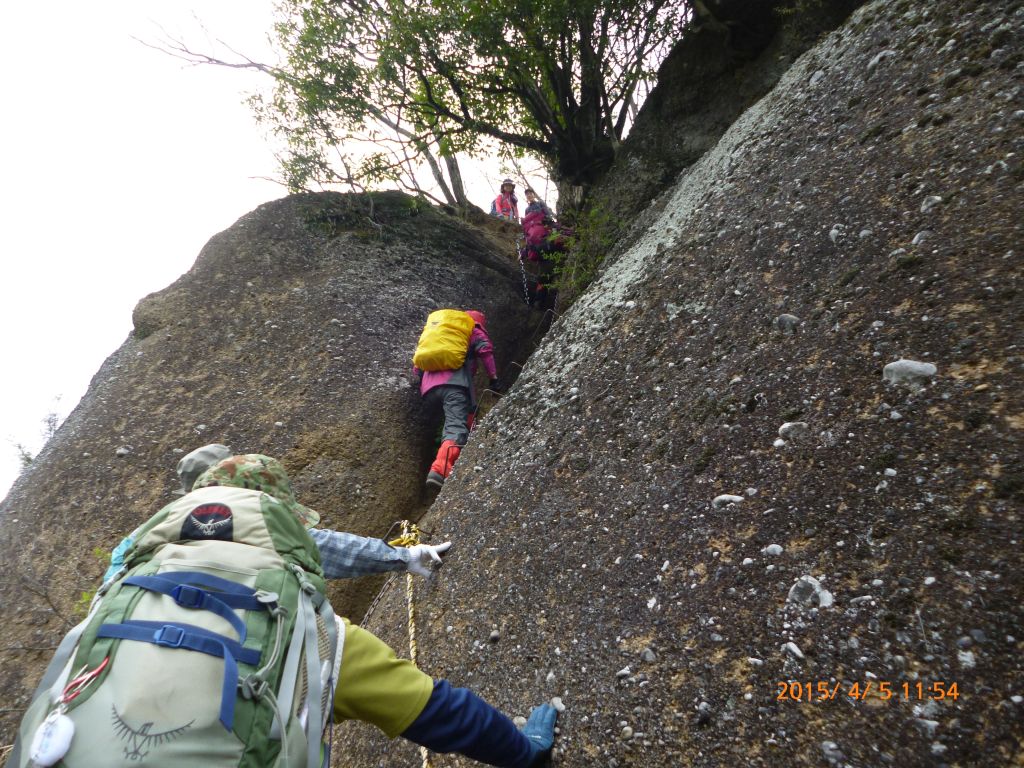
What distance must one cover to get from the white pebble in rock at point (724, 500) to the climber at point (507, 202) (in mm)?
13712

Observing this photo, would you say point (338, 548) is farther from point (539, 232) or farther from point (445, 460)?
point (539, 232)

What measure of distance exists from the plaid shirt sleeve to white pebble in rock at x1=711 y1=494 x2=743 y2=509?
227 cm

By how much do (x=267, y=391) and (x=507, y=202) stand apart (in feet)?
34.1

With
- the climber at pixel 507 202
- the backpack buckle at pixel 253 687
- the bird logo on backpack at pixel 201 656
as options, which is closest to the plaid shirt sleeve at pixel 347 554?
the bird logo on backpack at pixel 201 656

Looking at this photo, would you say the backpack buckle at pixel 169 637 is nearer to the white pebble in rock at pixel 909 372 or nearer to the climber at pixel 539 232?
the white pebble in rock at pixel 909 372

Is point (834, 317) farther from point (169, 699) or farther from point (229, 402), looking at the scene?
point (229, 402)

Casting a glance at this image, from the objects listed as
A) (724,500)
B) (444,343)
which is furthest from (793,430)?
(444,343)

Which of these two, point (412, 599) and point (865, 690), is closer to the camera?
point (865, 690)

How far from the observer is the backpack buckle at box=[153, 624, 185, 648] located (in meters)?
1.81

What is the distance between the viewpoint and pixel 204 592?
1.94 meters

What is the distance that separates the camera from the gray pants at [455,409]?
7312mm

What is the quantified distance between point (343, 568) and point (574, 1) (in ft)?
24.6

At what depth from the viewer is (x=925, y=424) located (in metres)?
2.55

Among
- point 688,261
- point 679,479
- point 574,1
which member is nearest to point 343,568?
point 679,479
